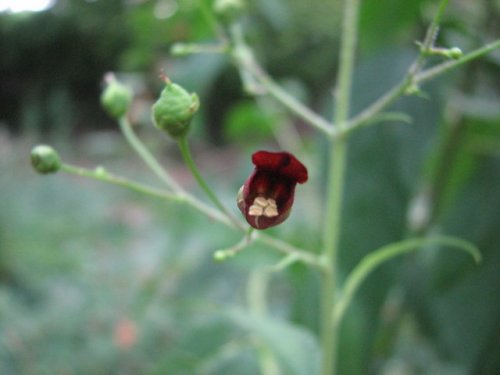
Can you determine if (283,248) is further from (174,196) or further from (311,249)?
(311,249)

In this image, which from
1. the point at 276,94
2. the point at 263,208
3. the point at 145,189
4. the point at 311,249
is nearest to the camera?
the point at 263,208

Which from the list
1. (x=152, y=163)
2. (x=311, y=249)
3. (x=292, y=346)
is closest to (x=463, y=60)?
(x=152, y=163)

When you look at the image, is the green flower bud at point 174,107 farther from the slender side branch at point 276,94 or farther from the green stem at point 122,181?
the slender side branch at point 276,94

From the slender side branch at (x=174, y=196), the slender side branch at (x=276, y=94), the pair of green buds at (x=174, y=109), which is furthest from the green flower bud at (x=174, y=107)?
the slender side branch at (x=276, y=94)

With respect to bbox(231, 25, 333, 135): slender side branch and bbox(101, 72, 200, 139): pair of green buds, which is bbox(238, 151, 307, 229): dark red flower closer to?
bbox(101, 72, 200, 139): pair of green buds

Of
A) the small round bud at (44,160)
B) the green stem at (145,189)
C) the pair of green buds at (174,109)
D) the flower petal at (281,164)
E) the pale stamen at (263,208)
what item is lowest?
the pale stamen at (263,208)
